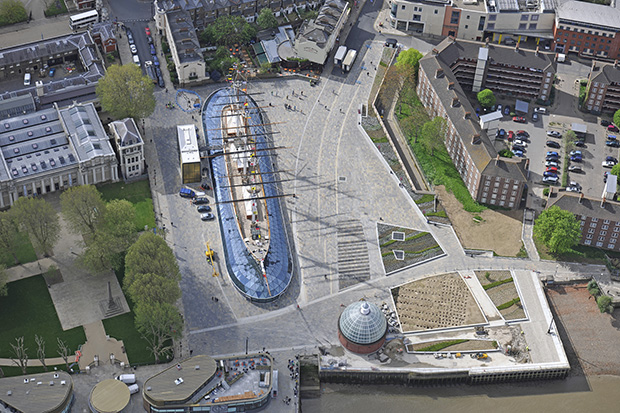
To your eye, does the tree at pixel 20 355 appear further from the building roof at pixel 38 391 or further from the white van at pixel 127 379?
the white van at pixel 127 379

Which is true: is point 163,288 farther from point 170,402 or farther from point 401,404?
point 401,404

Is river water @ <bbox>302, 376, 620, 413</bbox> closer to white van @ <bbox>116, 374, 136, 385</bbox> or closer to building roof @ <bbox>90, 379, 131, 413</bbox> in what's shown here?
white van @ <bbox>116, 374, 136, 385</bbox>

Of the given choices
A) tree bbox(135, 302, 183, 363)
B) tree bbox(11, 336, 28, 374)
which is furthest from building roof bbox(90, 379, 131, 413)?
tree bbox(11, 336, 28, 374)

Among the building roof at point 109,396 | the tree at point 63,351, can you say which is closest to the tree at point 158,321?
the building roof at point 109,396

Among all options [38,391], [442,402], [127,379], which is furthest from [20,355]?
[442,402]

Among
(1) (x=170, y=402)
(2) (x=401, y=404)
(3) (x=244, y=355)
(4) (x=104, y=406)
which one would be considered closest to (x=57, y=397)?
(4) (x=104, y=406)

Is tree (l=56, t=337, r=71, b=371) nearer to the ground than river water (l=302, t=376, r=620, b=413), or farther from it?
farther from it
